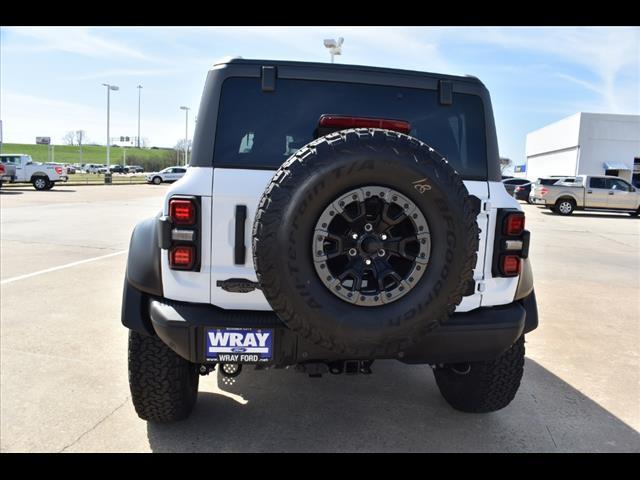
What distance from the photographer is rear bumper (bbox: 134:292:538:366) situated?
90.4 inches

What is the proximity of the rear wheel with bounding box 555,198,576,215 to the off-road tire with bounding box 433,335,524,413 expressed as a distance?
19831 millimetres

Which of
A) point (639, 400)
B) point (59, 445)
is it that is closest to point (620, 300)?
point (639, 400)

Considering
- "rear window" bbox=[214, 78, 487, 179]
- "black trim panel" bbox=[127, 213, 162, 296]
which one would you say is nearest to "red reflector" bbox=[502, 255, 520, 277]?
"rear window" bbox=[214, 78, 487, 179]

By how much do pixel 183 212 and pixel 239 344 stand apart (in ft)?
2.20

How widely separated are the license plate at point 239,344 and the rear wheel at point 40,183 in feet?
92.5

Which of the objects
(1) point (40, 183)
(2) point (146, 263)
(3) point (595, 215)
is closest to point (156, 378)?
(2) point (146, 263)

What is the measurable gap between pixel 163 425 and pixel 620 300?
→ 231 inches

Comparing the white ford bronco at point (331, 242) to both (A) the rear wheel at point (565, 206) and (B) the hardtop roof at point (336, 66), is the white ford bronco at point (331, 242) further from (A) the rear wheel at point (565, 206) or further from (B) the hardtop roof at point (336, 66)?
(A) the rear wheel at point (565, 206)

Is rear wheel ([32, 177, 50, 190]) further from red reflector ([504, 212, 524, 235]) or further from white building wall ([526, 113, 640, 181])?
white building wall ([526, 113, 640, 181])

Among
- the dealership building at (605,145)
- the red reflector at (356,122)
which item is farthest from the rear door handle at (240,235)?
the dealership building at (605,145)

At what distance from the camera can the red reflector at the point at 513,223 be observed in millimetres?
2570

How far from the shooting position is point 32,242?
9.25m

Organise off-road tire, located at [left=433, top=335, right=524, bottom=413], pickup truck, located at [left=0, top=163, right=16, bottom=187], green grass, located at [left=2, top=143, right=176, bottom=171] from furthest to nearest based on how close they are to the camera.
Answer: green grass, located at [left=2, top=143, right=176, bottom=171], pickup truck, located at [left=0, top=163, right=16, bottom=187], off-road tire, located at [left=433, top=335, right=524, bottom=413]

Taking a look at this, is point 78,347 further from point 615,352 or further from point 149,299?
point 615,352
